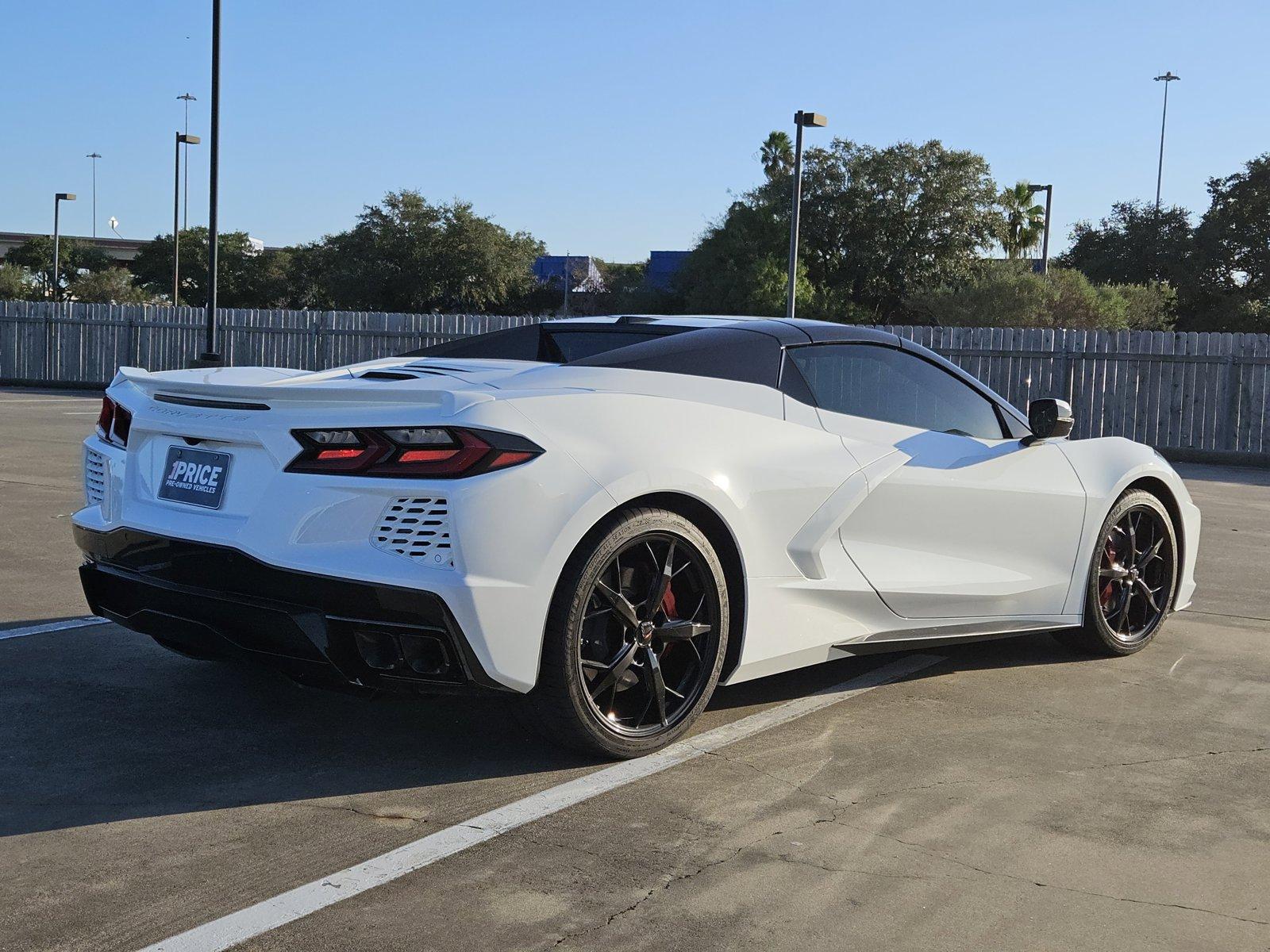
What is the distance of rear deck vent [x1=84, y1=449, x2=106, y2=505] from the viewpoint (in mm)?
4305

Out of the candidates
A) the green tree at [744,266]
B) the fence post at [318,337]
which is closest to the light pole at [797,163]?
the fence post at [318,337]

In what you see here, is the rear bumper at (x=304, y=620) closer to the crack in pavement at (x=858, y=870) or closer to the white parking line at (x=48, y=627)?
the crack in pavement at (x=858, y=870)

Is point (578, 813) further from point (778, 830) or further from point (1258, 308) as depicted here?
point (1258, 308)

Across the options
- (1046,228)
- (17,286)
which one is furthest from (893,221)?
(17,286)

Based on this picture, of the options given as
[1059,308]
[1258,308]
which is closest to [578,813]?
[1059,308]

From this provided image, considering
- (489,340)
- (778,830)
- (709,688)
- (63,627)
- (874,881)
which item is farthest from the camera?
(63,627)

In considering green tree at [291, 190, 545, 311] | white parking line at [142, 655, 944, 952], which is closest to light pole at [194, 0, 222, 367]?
white parking line at [142, 655, 944, 952]

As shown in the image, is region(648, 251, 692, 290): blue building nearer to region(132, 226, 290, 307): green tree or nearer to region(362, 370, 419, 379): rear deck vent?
region(132, 226, 290, 307): green tree

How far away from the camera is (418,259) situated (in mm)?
57562

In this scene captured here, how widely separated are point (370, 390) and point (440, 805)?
44.3 inches

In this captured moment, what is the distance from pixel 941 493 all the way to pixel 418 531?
2.14 metres

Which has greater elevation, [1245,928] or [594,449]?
[594,449]

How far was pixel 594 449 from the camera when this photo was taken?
151 inches

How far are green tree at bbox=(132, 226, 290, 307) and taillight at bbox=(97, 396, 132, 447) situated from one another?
211ft
